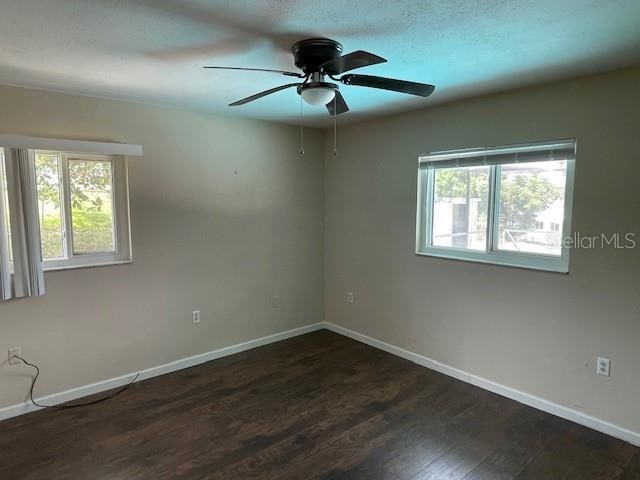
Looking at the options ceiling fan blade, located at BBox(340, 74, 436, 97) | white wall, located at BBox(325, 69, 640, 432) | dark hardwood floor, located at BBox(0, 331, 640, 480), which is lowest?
dark hardwood floor, located at BBox(0, 331, 640, 480)

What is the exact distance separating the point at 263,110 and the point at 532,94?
81.1 inches

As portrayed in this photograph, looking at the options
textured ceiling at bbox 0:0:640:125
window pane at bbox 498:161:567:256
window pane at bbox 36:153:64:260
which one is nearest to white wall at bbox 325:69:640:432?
window pane at bbox 498:161:567:256

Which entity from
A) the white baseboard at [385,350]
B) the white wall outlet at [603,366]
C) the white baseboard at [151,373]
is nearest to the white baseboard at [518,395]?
the white baseboard at [385,350]

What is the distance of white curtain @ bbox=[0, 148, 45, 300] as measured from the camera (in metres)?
2.46

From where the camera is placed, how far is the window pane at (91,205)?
285 centimetres

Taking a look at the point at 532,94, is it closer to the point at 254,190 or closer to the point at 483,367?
the point at 483,367

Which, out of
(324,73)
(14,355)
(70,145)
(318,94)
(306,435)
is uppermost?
(324,73)

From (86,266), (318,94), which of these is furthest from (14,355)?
(318,94)

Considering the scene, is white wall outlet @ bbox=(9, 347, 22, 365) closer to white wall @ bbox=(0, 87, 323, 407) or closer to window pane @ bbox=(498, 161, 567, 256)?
white wall @ bbox=(0, 87, 323, 407)

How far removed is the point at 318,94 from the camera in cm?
185

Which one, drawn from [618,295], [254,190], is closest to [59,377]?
[254,190]

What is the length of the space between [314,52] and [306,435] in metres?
2.23

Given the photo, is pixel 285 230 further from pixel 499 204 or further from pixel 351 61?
pixel 351 61

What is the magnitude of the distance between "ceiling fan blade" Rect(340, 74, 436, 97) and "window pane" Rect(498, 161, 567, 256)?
129 centimetres
